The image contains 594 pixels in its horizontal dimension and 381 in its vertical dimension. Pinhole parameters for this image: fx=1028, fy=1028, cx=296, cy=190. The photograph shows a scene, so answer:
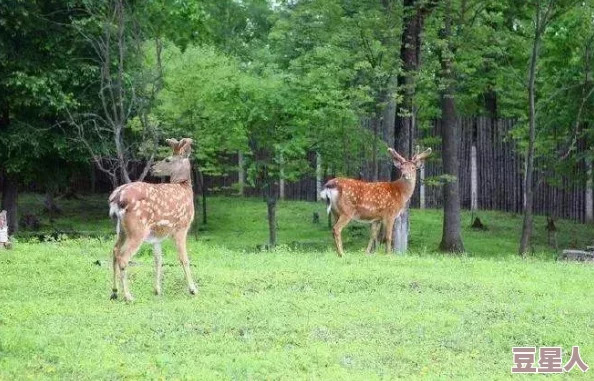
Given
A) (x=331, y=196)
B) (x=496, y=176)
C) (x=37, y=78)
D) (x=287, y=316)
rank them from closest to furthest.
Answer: (x=287, y=316), (x=331, y=196), (x=37, y=78), (x=496, y=176)

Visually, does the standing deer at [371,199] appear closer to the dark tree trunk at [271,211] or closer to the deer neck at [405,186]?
the deer neck at [405,186]

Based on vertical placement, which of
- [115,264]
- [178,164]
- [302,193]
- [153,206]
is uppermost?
[178,164]

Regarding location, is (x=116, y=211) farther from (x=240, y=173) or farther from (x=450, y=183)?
(x=240, y=173)

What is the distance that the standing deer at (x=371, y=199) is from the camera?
1489 cm

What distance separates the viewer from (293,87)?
20.2m

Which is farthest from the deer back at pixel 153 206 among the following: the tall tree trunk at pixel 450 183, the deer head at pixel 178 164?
the tall tree trunk at pixel 450 183

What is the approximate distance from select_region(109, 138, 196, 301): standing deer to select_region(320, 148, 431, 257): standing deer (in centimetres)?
386

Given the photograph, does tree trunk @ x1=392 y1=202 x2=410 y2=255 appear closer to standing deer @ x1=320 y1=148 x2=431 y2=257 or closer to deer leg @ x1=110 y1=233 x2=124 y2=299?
standing deer @ x1=320 y1=148 x2=431 y2=257

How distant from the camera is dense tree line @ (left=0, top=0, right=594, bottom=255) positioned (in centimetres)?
1819

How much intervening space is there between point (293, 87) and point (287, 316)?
11122 mm

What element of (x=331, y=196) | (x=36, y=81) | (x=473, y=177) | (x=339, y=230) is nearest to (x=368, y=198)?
(x=331, y=196)

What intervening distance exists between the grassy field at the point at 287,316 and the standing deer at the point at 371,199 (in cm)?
105

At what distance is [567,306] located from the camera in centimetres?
1032

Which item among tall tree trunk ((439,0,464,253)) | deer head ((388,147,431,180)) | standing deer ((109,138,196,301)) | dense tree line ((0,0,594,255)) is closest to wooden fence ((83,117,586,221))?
dense tree line ((0,0,594,255))
